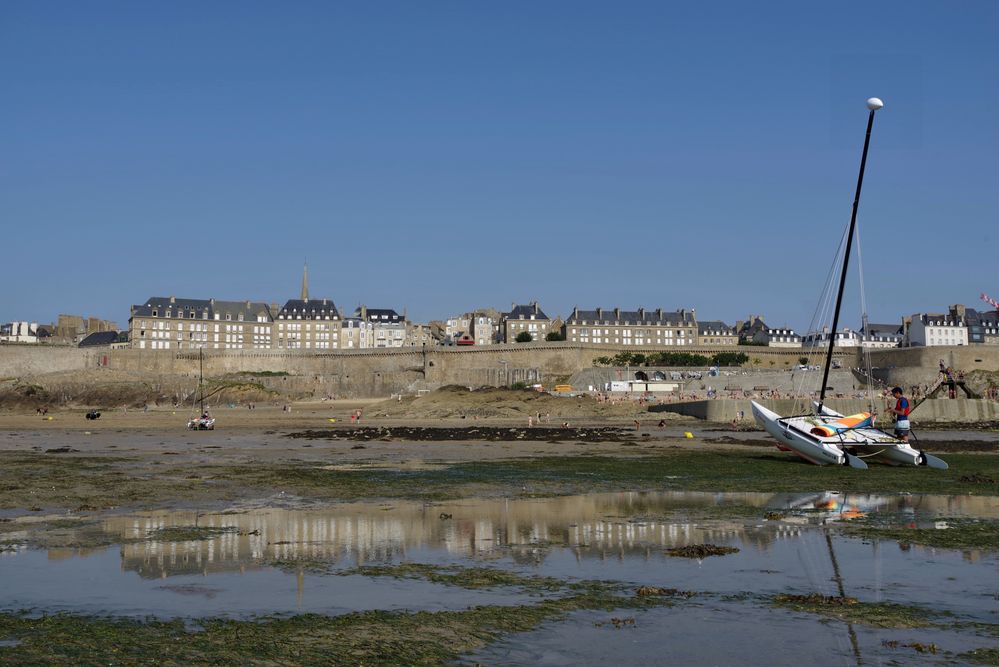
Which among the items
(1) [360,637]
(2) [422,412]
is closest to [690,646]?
(1) [360,637]

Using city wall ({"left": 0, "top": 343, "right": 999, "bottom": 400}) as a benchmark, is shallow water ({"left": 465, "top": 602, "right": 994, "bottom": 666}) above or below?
below

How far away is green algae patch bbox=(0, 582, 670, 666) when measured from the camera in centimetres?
696

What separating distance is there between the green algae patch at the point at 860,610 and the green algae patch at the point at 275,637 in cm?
155

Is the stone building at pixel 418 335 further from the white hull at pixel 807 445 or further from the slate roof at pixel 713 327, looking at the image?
the white hull at pixel 807 445

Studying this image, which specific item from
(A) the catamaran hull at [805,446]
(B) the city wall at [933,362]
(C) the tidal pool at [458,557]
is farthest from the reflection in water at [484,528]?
(B) the city wall at [933,362]

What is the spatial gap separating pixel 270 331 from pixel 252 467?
112 m

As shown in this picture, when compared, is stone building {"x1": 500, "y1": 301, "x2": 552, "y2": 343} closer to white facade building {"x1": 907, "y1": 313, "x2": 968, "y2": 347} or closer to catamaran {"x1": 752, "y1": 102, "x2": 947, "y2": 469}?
white facade building {"x1": 907, "y1": 313, "x2": 968, "y2": 347}

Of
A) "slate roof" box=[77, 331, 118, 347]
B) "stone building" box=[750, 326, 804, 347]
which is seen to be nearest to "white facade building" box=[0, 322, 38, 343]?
"slate roof" box=[77, 331, 118, 347]

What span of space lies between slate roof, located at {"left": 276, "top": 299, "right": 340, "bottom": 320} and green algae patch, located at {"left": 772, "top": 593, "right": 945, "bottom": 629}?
129m

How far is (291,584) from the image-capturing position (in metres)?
9.74

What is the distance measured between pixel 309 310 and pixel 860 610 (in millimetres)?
131202

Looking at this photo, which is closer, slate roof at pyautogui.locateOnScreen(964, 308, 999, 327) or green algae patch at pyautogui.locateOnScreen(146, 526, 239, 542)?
green algae patch at pyautogui.locateOnScreen(146, 526, 239, 542)

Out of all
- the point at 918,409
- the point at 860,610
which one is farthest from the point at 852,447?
the point at 918,409

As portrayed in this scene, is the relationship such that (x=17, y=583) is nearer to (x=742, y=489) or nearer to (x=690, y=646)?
(x=690, y=646)
